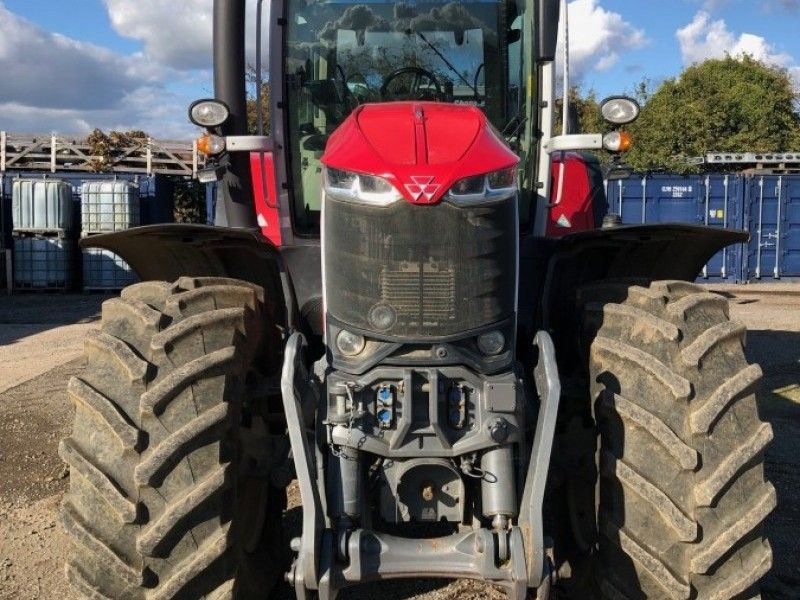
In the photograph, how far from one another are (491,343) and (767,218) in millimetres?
18861

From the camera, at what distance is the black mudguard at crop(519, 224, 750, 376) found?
147 inches

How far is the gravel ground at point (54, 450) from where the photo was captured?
4074 millimetres

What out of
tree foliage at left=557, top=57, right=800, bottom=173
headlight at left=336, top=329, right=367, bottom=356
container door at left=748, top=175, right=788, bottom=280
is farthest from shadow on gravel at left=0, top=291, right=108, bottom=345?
tree foliage at left=557, top=57, right=800, bottom=173

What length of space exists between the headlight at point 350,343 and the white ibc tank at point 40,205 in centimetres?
1649

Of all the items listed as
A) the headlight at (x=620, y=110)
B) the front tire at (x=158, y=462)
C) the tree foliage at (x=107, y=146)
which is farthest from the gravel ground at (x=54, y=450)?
the tree foliage at (x=107, y=146)

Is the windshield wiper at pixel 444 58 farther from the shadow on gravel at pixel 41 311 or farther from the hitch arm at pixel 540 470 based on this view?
the shadow on gravel at pixel 41 311

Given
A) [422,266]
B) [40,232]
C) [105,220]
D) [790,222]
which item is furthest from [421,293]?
[790,222]

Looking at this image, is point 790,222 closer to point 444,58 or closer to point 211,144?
point 444,58

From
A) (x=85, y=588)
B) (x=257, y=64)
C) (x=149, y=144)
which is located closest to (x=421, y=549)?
(x=85, y=588)

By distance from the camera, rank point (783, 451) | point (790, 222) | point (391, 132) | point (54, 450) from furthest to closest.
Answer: point (790, 222)
point (54, 450)
point (783, 451)
point (391, 132)

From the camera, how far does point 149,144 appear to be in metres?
24.9

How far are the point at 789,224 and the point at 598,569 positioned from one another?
62.3 feet

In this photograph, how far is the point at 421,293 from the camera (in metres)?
2.93

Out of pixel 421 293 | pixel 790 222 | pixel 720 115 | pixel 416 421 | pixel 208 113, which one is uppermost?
pixel 720 115
